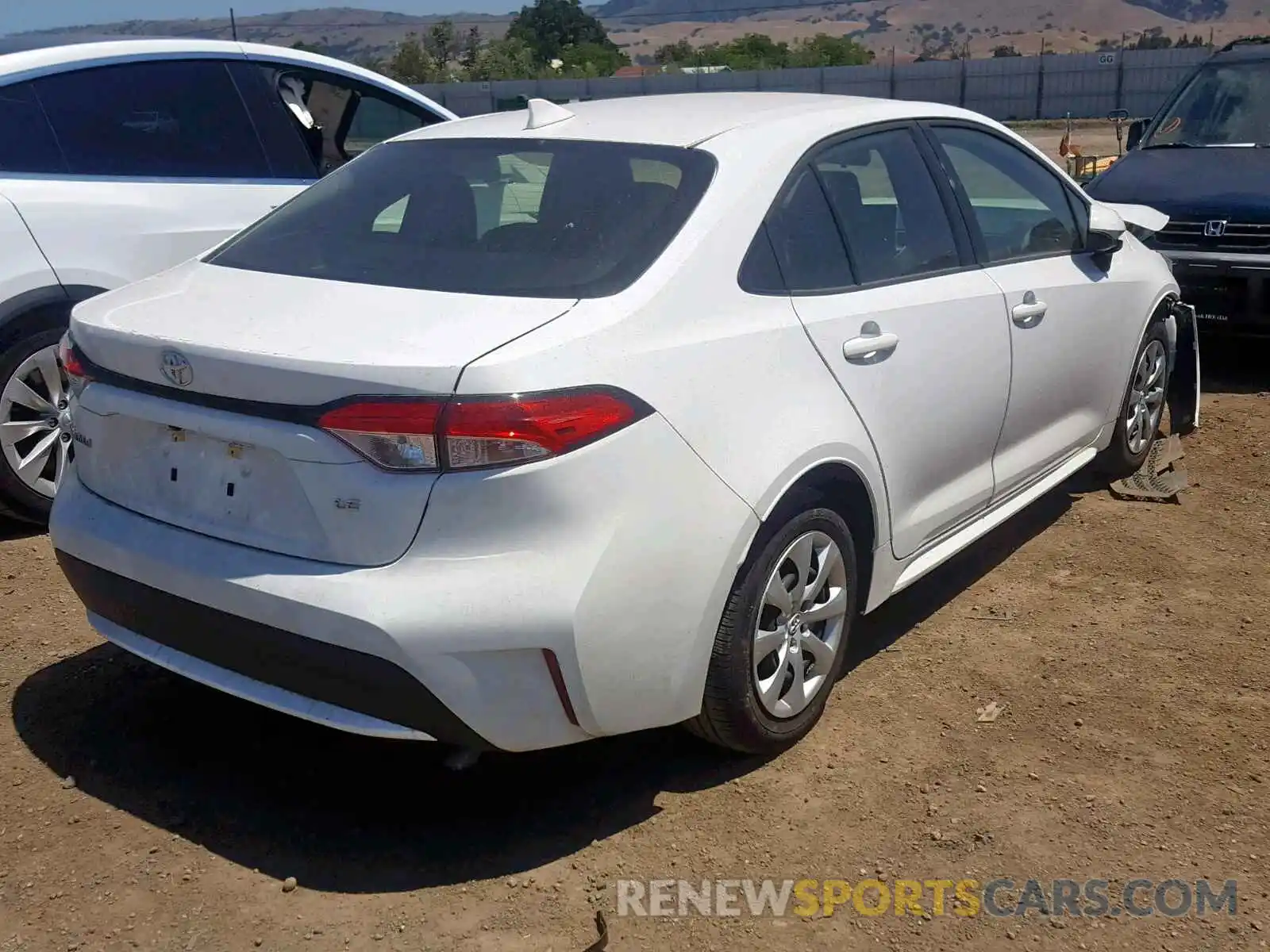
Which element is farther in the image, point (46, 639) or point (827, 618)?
point (46, 639)

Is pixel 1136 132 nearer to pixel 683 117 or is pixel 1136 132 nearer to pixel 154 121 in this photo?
pixel 683 117

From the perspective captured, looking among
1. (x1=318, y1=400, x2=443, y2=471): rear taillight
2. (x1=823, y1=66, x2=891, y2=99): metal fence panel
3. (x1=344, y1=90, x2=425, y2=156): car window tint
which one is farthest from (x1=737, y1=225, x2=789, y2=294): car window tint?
(x1=823, y1=66, x2=891, y2=99): metal fence panel

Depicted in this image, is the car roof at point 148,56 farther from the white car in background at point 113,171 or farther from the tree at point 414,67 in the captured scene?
the tree at point 414,67

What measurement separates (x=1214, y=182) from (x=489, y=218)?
552cm

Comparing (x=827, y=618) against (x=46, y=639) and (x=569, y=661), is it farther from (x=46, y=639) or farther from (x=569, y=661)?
(x=46, y=639)

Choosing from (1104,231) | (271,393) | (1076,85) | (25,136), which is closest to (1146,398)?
(1104,231)

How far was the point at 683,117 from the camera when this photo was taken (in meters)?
3.64

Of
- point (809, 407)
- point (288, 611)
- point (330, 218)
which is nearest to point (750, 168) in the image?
point (809, 407)

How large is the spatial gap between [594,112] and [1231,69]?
6.18 m

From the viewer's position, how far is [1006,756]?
342 cm

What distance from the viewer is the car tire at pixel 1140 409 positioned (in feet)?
17.3

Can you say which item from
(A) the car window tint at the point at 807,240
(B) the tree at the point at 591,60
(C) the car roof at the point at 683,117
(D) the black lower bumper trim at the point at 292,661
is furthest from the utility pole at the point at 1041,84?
(D) the black lower bumper trim at the point at 292,661

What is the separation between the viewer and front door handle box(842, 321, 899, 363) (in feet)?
11.0

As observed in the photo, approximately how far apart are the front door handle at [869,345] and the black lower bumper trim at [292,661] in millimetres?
1413
